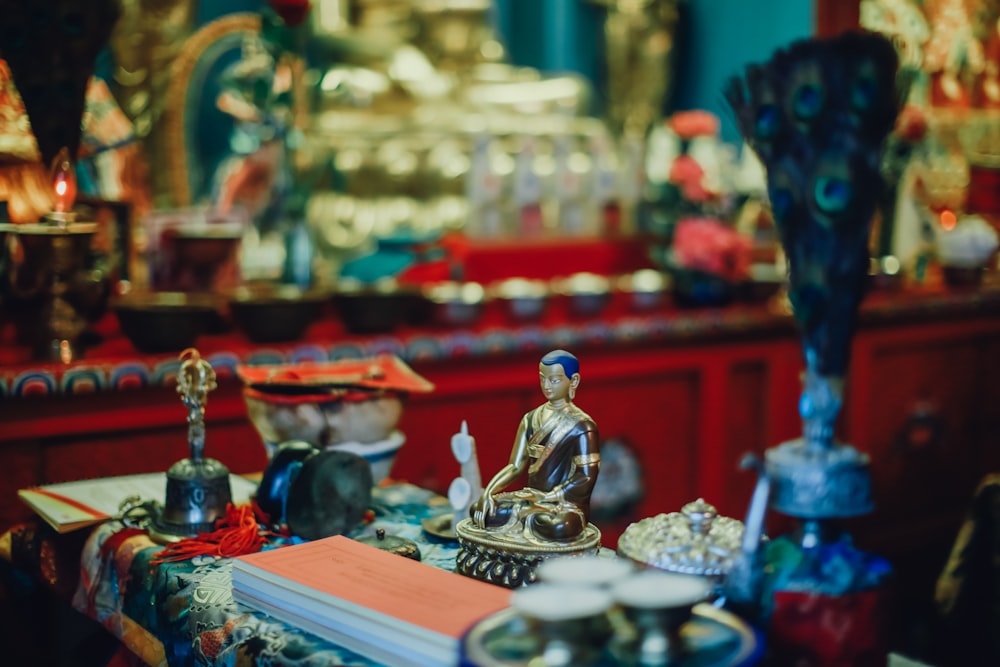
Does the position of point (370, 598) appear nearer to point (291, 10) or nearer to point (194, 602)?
point (194, 602)

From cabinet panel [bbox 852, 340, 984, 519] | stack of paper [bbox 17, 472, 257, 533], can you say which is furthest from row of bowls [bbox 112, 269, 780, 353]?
cabinet panel [bbox 852, 340, 984, 519]

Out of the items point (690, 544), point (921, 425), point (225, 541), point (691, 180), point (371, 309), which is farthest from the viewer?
point (921, 425)

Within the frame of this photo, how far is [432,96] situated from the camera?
3.79m

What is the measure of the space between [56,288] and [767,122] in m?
1.45

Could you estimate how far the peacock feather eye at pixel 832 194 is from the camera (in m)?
1.08

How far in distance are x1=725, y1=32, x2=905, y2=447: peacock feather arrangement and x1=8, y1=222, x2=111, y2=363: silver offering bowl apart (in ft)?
4.29

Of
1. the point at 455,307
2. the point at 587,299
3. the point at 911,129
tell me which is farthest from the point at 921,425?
the point at 455,307

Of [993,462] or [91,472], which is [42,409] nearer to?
[91,472]

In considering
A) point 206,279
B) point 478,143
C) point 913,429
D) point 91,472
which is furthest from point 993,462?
point 91,472

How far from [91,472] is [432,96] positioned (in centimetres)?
206

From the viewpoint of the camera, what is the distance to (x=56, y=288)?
2076mm

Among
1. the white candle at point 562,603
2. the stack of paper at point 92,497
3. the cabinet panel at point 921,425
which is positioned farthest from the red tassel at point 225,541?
the cabinet panel at point 921,425

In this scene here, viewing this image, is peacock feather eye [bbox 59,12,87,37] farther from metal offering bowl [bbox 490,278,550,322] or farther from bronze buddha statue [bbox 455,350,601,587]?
bronze buddha statue [bbox 455,350,601,587]

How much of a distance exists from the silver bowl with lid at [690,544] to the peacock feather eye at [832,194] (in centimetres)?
32
